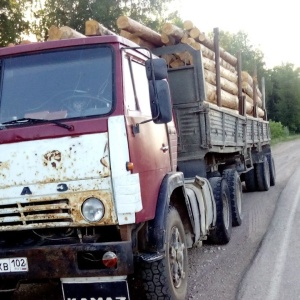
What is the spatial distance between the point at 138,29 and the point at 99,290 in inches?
153

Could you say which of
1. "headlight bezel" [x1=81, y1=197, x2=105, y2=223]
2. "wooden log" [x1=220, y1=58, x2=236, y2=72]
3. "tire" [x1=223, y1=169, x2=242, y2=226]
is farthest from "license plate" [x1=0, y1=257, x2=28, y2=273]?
"wooden log" [x1=220, y1=58, x2=236, y2=72]

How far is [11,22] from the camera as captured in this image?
20.5 m

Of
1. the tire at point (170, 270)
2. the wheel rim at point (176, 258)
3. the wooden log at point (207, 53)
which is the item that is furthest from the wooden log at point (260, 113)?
the wheel rim at point (176, 258)

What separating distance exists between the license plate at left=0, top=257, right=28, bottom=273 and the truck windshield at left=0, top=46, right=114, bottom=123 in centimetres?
113

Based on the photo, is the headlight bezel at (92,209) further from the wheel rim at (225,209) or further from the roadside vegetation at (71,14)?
the roadside vegetation at (71,14)

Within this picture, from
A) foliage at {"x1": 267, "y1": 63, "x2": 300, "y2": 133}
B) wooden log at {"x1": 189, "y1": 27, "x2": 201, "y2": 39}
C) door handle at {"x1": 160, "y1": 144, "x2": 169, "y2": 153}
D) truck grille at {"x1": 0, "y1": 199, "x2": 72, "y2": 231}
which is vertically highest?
foliage at {"x1": 267, "y1": 63, "x2": 300, "y2": 133}


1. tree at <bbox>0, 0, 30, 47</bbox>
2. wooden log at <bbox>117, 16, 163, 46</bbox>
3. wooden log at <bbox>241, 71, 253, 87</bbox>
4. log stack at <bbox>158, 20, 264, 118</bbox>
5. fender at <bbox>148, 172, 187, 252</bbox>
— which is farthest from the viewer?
tree at <bbox>0, 0, 30, 47</bbox>

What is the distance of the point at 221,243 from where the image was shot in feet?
24.5

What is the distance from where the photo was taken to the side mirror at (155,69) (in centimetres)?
434

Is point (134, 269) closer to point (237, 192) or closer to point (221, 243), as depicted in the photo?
point (221, 243)

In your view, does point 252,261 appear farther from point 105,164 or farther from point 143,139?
point 105,164

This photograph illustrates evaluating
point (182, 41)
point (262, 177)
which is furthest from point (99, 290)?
point (262, 177)

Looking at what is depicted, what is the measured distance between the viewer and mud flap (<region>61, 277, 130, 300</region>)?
407 centimetres

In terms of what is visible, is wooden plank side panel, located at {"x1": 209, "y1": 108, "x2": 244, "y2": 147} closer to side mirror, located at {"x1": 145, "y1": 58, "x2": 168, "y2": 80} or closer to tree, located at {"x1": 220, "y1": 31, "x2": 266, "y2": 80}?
side mirror, located at {"x1": 145, "y1": 58, "x2": 168, "y2": 80}
